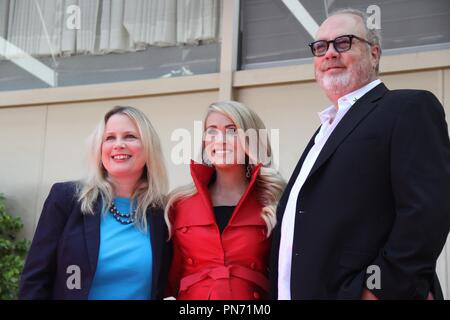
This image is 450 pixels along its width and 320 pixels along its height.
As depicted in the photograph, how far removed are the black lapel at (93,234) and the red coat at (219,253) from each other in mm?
388

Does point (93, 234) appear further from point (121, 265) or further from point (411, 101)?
point (411, 101)

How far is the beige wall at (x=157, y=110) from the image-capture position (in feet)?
16.5

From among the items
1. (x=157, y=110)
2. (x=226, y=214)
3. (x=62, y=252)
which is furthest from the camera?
(x=157, y=110)

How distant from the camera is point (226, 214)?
307 centimetres

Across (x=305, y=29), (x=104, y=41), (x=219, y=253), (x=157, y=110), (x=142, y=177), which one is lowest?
(x=219, y=253)

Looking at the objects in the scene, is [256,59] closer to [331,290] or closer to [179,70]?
[179,70]

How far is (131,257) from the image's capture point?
2.90 metres

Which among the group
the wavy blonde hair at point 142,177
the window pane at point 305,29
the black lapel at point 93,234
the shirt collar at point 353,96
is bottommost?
the black lapel at point 93,234

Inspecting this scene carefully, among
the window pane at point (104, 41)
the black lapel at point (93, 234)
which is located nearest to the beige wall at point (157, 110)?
the window pane at point (104, 41)

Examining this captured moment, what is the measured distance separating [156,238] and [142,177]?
0.37 metres

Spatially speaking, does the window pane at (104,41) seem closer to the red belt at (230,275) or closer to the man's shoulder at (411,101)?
the red belt at (230,275)

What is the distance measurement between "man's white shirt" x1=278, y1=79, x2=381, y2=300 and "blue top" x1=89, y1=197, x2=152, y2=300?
2.13 feet

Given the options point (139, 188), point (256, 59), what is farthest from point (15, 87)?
point (139, 188)

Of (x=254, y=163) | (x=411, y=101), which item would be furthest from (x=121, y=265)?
(x=411, y=101)
